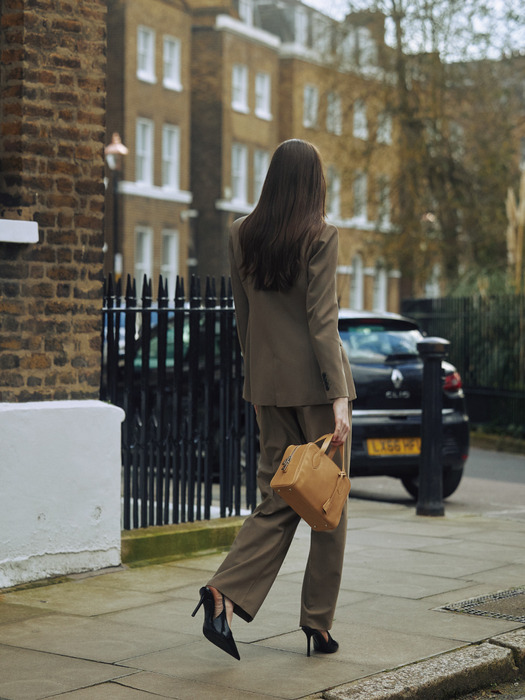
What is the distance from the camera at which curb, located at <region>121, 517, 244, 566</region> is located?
6484 mm

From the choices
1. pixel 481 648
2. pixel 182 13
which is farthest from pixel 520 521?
pixel 182 13

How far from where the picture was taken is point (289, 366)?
15.0 ft

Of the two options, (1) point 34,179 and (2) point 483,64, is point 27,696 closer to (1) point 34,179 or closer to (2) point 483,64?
(1) point 34,179

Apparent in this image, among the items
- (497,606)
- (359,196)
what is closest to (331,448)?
(497,606)

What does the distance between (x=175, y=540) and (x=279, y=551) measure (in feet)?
7.11

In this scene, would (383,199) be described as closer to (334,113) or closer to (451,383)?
(334,113)

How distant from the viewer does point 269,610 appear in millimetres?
5430

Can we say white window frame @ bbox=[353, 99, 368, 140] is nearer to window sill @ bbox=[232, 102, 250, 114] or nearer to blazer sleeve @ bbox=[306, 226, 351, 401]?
window sill @ bbox=[232, 102, 250, 114]

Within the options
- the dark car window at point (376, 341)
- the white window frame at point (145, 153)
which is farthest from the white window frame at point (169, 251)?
the dark car window at point (376, 341)

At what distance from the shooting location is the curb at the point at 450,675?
411cm

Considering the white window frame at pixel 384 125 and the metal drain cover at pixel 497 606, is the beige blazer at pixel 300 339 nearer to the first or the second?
the metal drain cover at pixel 497 606

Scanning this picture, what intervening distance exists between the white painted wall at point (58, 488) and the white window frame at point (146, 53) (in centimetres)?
3571

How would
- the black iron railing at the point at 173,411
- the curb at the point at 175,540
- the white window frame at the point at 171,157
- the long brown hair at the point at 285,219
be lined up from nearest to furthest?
the long brown hair at the point at 285,219, the curb at the point at 175,540, the black iron railing at the point at 173,411, the white window frame at the point at 171,157

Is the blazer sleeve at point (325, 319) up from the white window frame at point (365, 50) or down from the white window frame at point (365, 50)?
down
